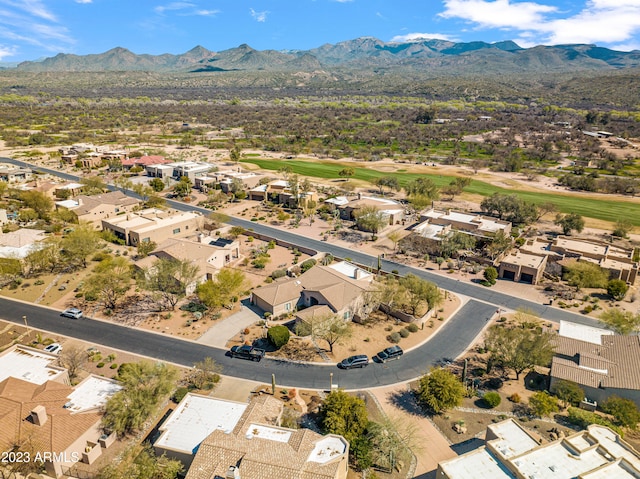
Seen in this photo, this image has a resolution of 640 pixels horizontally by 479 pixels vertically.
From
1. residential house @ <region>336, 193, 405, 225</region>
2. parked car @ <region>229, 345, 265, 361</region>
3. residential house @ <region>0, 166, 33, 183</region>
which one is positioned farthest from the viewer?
residential house @ <region>0, 166, 33, 183</region>

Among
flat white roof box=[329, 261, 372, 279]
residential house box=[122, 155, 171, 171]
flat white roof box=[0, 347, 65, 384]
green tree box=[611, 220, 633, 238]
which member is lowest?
flat white roof box=[0, 347, 65, 384]

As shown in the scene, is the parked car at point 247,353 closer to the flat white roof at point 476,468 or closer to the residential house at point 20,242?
the flat white roof at point 476,468

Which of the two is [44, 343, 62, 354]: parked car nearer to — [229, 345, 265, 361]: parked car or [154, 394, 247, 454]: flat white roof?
[154, 394, 247, 454]: flat white roof

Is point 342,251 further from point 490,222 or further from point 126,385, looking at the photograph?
point 126,385

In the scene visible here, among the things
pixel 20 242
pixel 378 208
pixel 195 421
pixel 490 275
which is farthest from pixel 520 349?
pixel 20 242

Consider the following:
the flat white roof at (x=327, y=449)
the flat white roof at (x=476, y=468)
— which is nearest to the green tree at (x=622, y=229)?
the flat white roof at (x=476, y=468)

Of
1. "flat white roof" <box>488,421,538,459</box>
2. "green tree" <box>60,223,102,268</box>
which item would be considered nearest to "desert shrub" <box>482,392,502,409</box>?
"flat white roof" <box>488,421,538,459</box>
